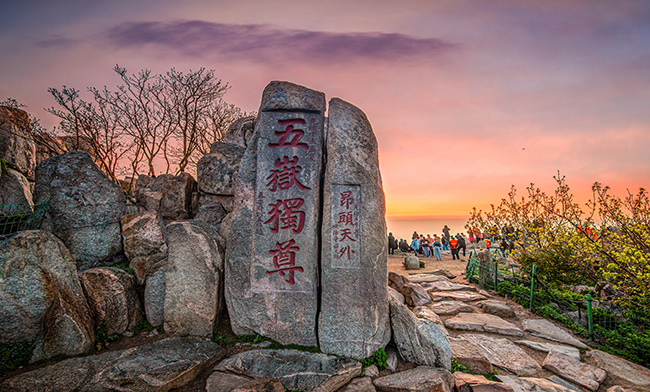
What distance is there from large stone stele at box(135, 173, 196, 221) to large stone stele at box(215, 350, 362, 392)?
5734 millimetres

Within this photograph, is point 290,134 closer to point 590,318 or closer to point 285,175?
point 285,175

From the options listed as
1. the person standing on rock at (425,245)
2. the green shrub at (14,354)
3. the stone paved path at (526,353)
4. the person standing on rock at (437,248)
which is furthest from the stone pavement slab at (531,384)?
the person standing on rock at (425,245)

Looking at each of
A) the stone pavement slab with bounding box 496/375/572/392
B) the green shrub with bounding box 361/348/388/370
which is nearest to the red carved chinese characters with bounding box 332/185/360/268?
the green shrub with bounding box 361/348/388/370

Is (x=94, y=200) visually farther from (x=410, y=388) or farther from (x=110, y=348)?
(x=410, y=388)

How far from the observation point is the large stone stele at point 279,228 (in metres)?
5.04

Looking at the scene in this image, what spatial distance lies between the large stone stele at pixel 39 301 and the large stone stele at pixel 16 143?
6.50 m

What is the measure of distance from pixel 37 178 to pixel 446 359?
9126 mm

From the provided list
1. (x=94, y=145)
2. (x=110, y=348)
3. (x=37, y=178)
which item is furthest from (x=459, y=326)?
(x=94, y=145)

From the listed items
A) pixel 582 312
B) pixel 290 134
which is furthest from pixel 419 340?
pixel 582 312

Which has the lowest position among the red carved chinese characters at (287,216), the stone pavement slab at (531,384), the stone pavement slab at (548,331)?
the stone pavement slab at (531,384)

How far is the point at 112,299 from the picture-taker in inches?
207

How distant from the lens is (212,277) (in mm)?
5227

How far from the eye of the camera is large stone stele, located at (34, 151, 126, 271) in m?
6.63

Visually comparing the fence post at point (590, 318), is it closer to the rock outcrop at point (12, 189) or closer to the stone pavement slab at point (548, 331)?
the stone pavement slab at point (548, 331)
